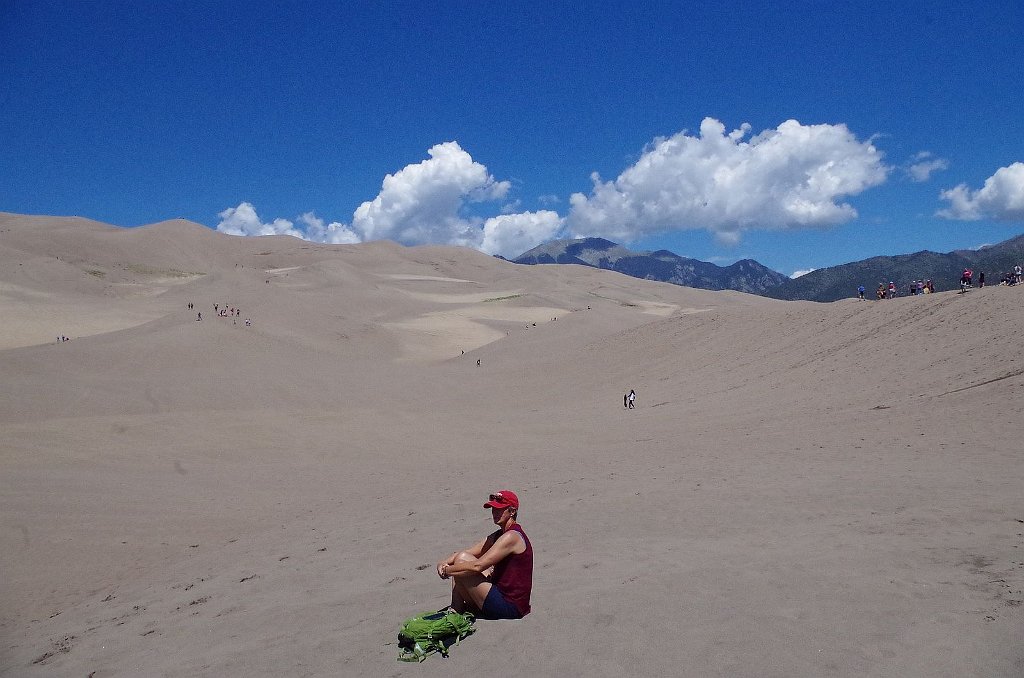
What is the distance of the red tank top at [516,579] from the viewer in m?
5.38

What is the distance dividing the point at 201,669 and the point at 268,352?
98.9 feet

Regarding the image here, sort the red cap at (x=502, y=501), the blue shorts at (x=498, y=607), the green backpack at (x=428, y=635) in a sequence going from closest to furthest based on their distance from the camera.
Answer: the green backpack at (x=428, y=635), the blue shorts at (x=498, y=607), the red cap at (x=502, y=501)

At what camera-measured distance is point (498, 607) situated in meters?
5.33

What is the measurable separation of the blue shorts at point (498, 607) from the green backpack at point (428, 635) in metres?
0.27

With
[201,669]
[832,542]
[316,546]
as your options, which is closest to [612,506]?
[832,542]

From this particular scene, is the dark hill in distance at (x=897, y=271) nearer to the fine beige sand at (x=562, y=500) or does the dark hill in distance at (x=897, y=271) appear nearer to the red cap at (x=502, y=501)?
the fine beige sand at (x=562, y=500)

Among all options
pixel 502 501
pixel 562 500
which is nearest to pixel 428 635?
pixel 502 501

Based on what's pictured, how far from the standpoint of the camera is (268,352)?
3350cm

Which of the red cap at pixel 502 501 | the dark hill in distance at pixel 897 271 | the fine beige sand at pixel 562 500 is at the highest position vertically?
the dark hill in distance at pixel 897 271

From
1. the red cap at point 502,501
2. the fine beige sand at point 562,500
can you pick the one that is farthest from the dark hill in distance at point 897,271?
the red cap at point 502,501

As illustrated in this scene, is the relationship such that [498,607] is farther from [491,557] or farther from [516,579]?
[491,557]

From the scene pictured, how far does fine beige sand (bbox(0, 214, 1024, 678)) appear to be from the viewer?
16.0 ft

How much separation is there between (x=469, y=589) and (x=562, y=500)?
4847 mm

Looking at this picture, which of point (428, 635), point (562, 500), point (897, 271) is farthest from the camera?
point (897, 271)
